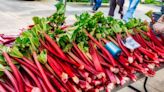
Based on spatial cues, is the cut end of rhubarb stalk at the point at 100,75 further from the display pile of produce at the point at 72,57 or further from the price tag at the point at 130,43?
the price tag at the point at 130,43

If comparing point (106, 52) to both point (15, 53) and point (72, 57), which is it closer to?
point (72, 57)

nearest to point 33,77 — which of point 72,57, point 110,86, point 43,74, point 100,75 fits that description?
point 43,74

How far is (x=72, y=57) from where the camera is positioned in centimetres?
249

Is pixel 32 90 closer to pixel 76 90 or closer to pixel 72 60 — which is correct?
pixel 76 90

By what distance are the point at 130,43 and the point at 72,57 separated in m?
0.83

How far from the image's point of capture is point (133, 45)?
3025 millimetres

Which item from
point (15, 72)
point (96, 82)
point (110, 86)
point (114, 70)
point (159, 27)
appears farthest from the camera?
point (159, 27)

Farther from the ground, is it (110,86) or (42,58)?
(42,58)

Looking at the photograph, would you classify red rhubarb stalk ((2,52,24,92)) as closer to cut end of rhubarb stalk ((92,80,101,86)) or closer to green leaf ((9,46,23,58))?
green leaf ((9,46,23,58))

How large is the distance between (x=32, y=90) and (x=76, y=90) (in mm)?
368

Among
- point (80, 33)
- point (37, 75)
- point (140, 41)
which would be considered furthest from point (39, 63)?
point (140, 41)

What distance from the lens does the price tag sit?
298 cm

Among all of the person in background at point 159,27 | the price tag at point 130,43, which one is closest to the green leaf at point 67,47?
the price tag at point 130,43

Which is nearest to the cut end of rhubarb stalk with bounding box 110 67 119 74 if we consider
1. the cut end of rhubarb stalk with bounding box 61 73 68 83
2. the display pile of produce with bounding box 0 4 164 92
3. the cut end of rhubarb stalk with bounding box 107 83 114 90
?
the display pile of produce with bounding box 0 4 164 92
